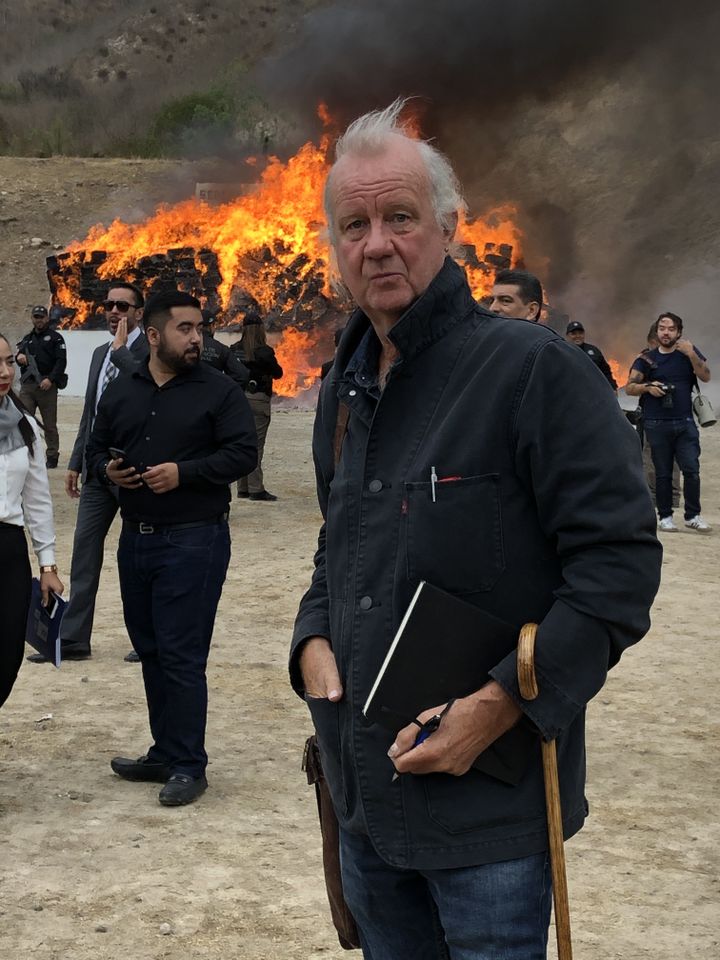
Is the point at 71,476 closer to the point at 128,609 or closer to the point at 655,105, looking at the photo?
the point at 128,609

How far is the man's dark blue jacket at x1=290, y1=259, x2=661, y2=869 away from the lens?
1939 mm

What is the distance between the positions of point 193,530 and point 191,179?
39.4 m

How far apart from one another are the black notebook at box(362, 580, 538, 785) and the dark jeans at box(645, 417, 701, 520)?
10042 mm

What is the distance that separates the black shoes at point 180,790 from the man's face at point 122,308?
314 cm

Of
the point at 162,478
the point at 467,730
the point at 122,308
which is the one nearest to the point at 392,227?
the point at 467,730

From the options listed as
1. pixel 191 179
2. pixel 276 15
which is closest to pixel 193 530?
pixel 191 179

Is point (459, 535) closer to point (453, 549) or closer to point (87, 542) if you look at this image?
point (453, 549)

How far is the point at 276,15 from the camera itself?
8206 centimetres

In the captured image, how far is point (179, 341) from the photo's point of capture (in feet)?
17.2

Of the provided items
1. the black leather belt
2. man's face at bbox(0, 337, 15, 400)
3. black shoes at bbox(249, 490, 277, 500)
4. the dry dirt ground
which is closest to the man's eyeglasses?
the dry dirt ground

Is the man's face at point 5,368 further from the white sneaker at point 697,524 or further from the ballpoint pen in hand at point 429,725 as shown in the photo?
the white sneaker at point 697,524

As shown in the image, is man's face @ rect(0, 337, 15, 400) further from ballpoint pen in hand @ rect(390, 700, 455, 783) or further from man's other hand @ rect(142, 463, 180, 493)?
ballpoint pen in hand @ rect(390, 700, 455, 783)

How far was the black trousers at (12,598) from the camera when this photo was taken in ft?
16.1

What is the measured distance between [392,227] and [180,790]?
3.40m
